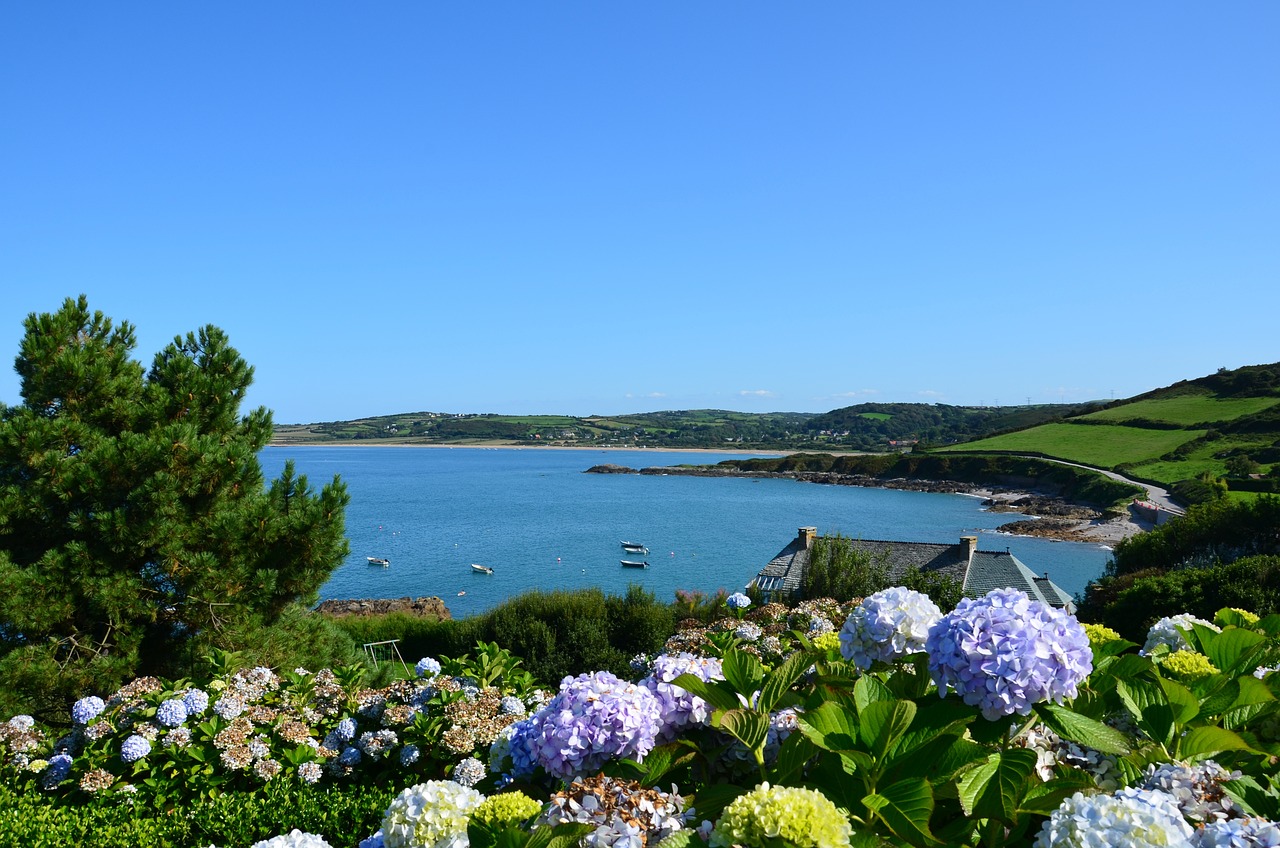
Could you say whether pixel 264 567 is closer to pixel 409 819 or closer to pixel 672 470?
pixel 409 819

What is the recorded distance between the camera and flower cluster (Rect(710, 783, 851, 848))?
1.24 metres

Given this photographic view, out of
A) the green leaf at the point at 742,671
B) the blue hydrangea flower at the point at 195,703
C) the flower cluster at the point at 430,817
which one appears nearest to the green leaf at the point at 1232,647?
the green leaf at the point at 742,671

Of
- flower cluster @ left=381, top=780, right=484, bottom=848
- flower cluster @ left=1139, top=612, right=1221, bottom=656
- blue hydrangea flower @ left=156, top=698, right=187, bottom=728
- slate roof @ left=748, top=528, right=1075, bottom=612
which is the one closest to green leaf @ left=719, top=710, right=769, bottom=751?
flower cluster @ left=381, top=780, right=484, bottom=848

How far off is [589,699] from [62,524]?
8.36 metres

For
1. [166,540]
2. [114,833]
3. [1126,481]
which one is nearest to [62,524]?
[166,540]

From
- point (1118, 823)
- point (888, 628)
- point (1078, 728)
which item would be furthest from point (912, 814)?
point (888, 628)

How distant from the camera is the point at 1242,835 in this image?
126 centimetres

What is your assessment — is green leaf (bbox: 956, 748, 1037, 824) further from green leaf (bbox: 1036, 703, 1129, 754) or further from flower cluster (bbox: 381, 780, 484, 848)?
flower cluster (bbox: 381, 780, 484, 848)

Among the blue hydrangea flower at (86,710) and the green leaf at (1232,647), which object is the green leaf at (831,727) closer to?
the green leaf at (1232,647)

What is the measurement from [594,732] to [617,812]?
1.33 feet

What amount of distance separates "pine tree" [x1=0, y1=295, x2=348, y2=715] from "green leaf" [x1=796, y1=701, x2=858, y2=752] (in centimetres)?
746

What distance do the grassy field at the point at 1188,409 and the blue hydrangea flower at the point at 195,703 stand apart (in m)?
105

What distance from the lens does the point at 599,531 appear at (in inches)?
2370

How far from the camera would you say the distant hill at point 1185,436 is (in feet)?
212
